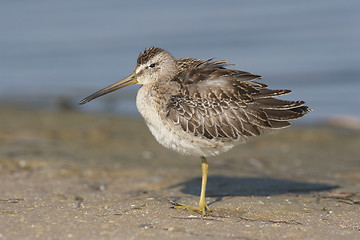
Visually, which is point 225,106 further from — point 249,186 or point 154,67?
point 249,186

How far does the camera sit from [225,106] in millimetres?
6941

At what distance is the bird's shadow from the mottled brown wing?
114 cm

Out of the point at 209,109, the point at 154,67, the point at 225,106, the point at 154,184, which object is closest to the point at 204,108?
the point at 209,109

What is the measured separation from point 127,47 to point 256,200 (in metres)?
14.4

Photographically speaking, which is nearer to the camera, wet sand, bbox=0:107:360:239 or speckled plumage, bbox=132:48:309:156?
wet sand, bbox=0:107:360:239

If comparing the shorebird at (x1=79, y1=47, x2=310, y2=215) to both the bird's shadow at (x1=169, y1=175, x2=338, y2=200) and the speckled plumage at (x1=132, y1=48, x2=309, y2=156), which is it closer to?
the speckled plumage at (x1=132, y1=48, x2=309, y2=156)

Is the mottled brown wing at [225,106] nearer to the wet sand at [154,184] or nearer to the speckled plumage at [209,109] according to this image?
the speckled plumage at [209,109]

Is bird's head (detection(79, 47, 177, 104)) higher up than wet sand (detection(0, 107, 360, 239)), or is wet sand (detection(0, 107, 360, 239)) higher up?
bird's head (detection(79, 47, 177, 104))

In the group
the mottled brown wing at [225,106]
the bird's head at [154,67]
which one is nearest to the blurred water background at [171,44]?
the mottled brown wing at [225,106]

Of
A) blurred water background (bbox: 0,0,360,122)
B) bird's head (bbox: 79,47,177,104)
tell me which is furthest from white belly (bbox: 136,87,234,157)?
blurred water background (bbox: 0,0,360,122)

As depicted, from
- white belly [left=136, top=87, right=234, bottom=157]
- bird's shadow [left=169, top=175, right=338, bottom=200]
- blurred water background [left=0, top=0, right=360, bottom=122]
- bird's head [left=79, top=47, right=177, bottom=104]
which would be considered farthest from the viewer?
blurred water background [left=0, top=0, right=360, bottom=122]

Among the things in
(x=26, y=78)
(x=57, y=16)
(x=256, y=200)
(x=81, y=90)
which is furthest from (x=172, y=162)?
(x=57, y=16)

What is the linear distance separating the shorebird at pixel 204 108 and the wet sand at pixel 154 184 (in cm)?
78

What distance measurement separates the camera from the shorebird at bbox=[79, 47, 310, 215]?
6758 millimetres
